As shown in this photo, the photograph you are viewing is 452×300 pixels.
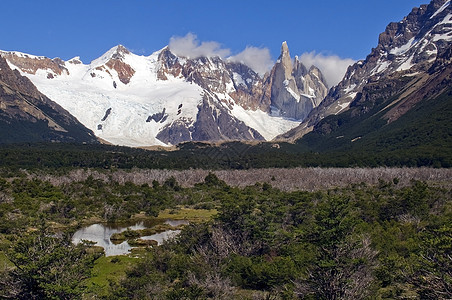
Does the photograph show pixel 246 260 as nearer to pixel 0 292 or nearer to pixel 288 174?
pixel 0 292

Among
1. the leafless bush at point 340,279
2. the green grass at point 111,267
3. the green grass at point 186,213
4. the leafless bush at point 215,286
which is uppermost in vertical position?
the leafless bush at point 340,279

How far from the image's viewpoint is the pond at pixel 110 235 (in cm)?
6303

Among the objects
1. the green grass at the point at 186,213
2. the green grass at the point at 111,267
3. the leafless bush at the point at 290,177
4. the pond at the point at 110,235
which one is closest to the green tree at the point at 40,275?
the green grass at the point at 111,267

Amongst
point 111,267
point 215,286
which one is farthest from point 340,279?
point 111,267

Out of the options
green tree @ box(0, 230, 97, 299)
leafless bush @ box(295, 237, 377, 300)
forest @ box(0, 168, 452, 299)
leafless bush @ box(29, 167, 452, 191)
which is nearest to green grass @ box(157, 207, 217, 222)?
forest @ box(0, 168, 452, 299)

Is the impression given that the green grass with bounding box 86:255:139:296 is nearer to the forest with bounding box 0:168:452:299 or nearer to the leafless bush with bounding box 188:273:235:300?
the forest with bounding box 0:168:452:299

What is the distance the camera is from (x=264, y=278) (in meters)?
41.7

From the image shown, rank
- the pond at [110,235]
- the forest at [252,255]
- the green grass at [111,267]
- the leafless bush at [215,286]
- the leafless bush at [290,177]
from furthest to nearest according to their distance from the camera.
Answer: the leafless bush at [290,177] → the pond at [110,235] → the green grass at [111,267] → the leafless bush at [215,286] → the forest at [252,255]

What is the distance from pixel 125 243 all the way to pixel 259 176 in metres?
98.1

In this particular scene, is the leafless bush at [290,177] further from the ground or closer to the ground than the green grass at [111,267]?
further from the ground

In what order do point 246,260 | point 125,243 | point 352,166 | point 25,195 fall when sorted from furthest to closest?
point 352,166 < point 25,195 < point 125,243 < point 246,260

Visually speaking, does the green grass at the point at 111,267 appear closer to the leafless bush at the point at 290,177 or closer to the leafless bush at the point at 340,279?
the leafless bush at the point at 340,279

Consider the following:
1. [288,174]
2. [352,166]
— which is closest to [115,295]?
[288,174]

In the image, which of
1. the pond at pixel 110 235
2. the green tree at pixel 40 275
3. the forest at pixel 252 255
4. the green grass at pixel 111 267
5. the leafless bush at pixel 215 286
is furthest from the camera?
the pond at pixel 110 235
